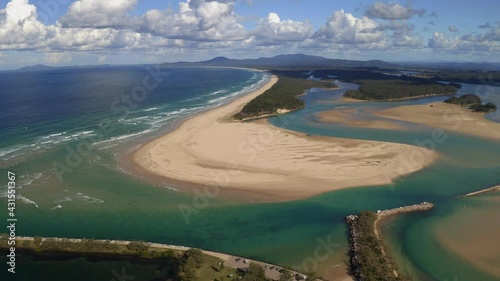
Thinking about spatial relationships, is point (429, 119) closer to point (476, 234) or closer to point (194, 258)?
point (476, 234)

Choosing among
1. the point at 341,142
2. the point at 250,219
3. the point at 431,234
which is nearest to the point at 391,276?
the point at 431,234

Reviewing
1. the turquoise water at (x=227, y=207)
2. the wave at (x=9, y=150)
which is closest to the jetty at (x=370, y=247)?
the turquoise water at (x=227, y=207)

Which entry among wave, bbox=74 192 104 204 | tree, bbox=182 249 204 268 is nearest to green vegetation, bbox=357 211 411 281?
tree, bbox=182 249 204 268

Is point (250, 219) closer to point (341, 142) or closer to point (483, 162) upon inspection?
point (341, 142)

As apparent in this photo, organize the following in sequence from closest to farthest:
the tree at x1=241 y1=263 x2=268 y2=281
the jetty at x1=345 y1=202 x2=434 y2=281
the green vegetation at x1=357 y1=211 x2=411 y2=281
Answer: the tree at x1=241 y1=263 x2=268 y2=281, the green vegetation at x1=357 y1=211 x2=411 y2=281, the jetty at x1=345 y1=202 x2=434 y2=281

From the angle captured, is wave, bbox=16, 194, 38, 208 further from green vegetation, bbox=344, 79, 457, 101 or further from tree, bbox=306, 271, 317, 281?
green vegetation, bbox=344, 79, 457, 101

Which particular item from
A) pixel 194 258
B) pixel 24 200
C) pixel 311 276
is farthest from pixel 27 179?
pixel 311 276

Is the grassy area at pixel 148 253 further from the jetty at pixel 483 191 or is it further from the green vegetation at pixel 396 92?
the green vegetation at pixel 396 92
